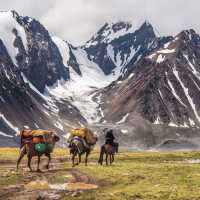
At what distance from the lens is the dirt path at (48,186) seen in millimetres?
33125

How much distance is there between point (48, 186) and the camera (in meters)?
36.9

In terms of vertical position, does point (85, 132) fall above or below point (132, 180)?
above

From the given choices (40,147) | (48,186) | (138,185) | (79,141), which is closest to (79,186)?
(48,186)

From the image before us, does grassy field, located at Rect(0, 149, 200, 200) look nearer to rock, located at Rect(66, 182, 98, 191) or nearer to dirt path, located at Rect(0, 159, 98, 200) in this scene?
dirt path, located at Rect(0, 159, 98, 200)

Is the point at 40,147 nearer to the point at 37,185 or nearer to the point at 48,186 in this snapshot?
the point at 37,185

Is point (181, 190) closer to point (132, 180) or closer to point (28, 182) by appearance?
point (132, 180)

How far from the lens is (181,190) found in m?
32.8

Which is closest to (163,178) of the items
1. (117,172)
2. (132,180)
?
(132,180)

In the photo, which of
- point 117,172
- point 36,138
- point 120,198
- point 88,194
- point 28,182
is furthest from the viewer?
point 36,138

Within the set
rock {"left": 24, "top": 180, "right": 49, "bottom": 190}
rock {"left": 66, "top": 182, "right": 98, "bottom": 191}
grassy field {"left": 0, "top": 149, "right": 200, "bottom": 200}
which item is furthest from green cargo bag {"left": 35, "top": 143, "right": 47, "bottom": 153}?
rock {"left": 66, "top": 182, "right": 98, "bottom": 191}

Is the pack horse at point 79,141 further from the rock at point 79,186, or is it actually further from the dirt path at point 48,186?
the rock at point 79,186

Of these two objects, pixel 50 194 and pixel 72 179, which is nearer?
pixel 50 194

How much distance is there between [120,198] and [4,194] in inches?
302

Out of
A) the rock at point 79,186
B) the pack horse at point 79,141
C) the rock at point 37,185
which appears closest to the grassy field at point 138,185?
the rock at point 79,186
